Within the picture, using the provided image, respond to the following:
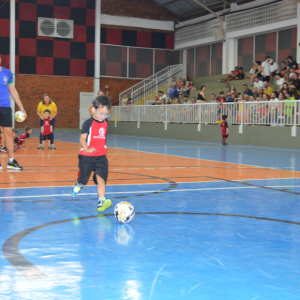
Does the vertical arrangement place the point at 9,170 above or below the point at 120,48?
below

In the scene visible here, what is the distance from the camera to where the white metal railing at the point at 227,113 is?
15.8 meters

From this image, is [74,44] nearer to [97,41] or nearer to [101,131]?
[97,41]

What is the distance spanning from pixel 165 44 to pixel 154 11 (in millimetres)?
2277

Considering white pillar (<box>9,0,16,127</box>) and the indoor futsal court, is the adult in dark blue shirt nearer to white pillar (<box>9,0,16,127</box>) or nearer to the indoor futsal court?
the indoor futsal court

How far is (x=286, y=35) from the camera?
77.3ft

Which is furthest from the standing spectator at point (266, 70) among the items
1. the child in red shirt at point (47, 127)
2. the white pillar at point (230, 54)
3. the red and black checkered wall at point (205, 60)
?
the child in red shirt at point (47, 127)

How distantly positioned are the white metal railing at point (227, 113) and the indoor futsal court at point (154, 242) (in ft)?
30.8

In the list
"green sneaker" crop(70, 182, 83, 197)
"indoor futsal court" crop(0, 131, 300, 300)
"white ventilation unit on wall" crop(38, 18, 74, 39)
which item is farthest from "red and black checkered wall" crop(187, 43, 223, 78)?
"green sneaker" crop(70, 182, 83, 197)

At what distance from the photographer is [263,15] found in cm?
2438

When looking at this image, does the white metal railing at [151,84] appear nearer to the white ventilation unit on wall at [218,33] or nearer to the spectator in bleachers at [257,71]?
the white ventilation unit on wall at [218,33]

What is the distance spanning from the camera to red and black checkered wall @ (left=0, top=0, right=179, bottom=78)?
28609mm

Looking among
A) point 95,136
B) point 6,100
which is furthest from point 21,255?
point 6,100

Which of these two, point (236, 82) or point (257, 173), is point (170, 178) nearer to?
point (257, 173)

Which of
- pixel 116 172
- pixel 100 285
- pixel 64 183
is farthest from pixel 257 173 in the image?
pixel 100 285
